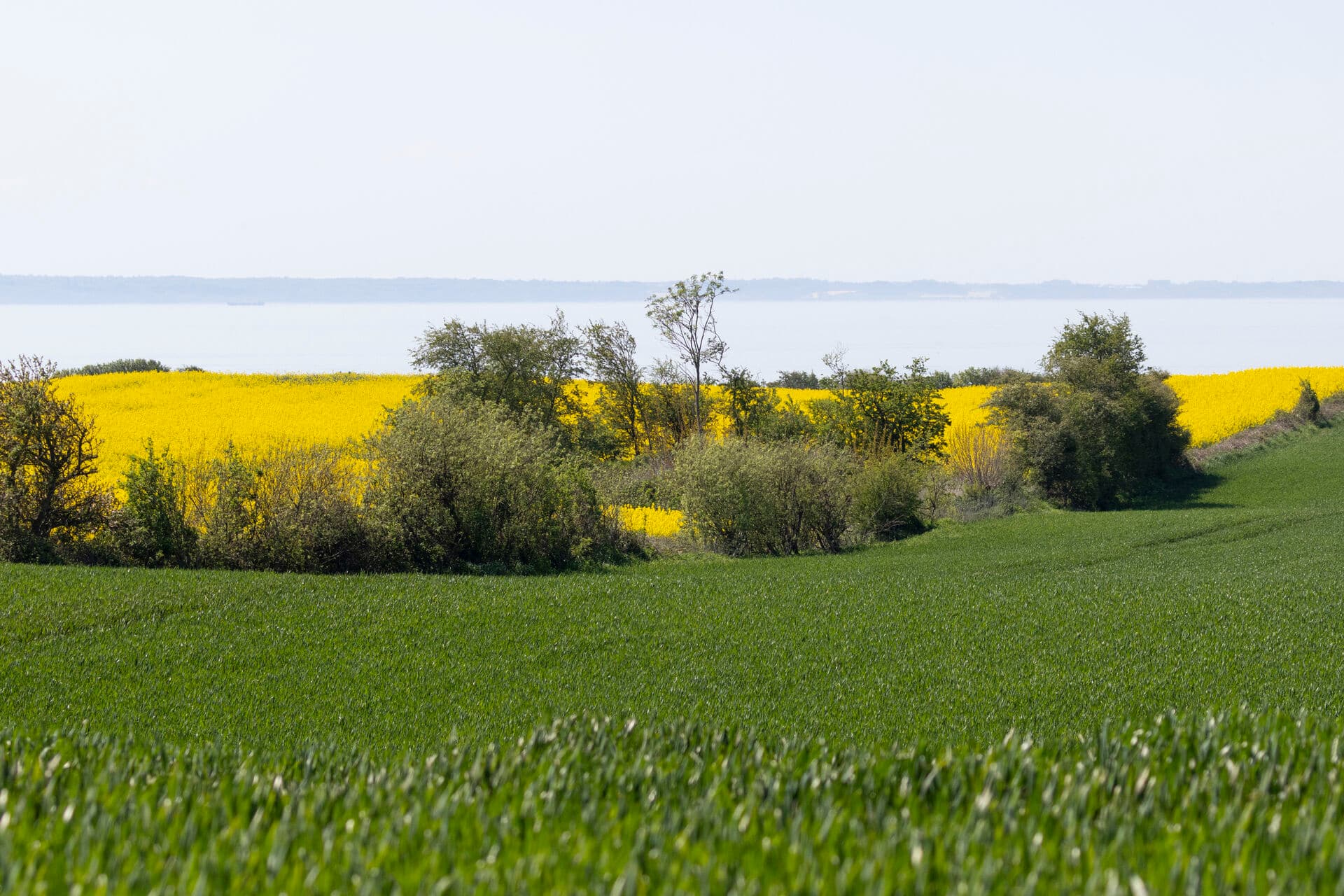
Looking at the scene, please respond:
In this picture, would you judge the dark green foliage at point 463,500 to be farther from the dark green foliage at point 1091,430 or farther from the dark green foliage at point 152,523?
the dark green foliage at point 1091,430

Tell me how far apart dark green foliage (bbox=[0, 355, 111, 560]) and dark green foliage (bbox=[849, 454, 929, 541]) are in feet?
86.6

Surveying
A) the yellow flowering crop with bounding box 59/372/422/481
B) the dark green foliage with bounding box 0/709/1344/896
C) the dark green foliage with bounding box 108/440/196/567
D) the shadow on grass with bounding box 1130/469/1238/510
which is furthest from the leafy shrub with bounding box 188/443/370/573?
the shadow on grass with bounding box 1130/469/1238/510

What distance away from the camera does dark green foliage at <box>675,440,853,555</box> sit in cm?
3594

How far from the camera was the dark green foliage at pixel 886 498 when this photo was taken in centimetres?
3991

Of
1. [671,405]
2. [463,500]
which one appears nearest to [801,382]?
[671,405]

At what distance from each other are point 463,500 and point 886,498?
18.2 m

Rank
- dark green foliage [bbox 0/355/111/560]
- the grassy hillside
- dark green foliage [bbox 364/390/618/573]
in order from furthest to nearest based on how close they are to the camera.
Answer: dark green foliage [bbox 364/390/618/573], dark green foliage [bbox 0/355/111/560], the grassy hillside

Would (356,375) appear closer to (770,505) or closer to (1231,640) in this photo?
(770,505)

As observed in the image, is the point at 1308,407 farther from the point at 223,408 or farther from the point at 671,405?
the point at 223,408

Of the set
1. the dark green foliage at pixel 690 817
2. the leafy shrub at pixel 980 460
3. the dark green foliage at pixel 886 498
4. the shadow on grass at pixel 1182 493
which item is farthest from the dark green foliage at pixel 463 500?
the shadow on grass at pixel 1182 493

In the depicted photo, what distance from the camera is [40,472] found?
27109mm

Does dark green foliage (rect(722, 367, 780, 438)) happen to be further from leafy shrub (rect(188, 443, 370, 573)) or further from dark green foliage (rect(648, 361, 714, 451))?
leafy shrub (rect(188, 443, 370, 573))

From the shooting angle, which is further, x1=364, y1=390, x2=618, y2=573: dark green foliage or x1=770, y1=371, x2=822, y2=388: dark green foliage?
x1=770, y1=371, x2=822, y2=388: dark green foliage

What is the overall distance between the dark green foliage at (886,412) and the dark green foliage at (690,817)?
43.7 meters
